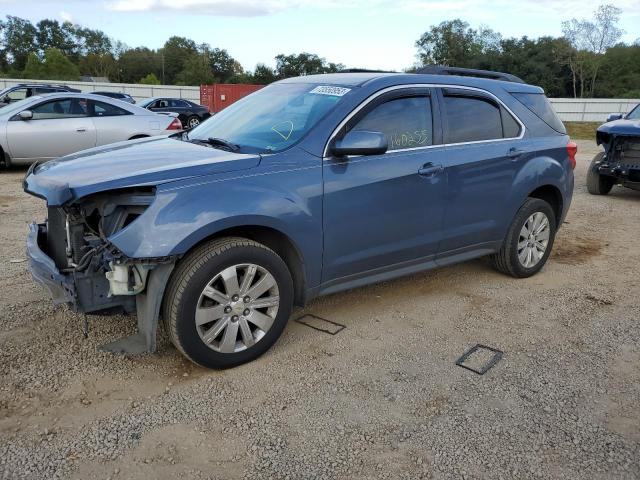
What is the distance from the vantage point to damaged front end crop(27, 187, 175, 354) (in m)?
3.08

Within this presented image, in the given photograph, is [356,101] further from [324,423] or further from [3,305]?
[3,305]

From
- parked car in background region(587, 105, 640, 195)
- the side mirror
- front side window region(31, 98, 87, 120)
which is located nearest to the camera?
the side mirror

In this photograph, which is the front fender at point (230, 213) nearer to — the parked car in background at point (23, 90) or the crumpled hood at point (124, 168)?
the crumpled hood at point (124, 168)

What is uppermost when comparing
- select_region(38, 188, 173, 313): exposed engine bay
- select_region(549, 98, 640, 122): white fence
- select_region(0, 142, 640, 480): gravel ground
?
select_region(549, 98, 640, 122): white fence

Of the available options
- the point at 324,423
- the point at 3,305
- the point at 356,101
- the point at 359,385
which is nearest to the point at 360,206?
the point at 356,101

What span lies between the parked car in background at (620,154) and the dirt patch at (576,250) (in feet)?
9.04

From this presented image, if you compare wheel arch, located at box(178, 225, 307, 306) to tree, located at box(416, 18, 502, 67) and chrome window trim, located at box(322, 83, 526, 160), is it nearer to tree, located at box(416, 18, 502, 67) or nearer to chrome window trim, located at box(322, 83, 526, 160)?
chrome window trim, located at box(322, 83, 526, 160)

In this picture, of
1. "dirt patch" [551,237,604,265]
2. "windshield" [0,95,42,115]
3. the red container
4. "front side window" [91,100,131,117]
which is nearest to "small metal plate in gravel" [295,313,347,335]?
"dirt patch" [551,237,604,265]

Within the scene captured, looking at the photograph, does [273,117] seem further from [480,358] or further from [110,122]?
[110,122]

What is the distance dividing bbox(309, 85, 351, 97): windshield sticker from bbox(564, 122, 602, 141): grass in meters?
22.0

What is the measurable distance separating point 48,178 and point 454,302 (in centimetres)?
322

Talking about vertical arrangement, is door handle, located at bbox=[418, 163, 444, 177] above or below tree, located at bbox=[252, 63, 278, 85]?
below

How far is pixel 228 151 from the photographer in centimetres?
371

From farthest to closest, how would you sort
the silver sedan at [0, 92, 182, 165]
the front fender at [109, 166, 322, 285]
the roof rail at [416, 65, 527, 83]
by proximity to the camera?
the silver sedan at [0, 92, 182, 165]
the roof rail at [416, 65, 527, 83]
the front fender at [109, 166, 322, 285]
